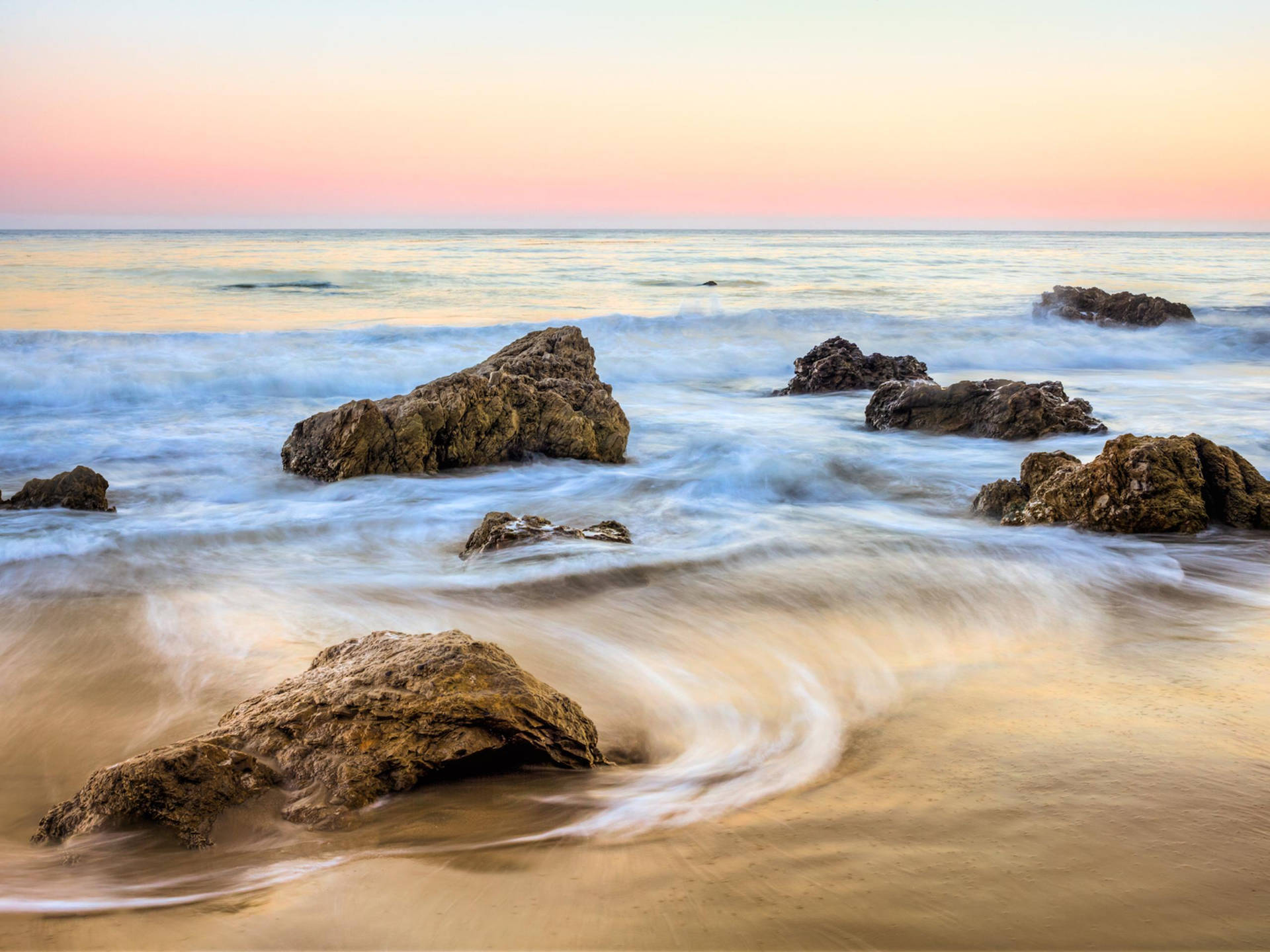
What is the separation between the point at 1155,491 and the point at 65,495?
7002 millimetres

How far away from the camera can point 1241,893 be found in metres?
2.03

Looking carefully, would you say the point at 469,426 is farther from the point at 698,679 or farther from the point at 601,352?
the point at 601,352

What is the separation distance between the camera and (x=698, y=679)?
380cm

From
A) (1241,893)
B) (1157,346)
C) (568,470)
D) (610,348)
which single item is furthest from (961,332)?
(1241,893)

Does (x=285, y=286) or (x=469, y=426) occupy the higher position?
(x=285, y=286)

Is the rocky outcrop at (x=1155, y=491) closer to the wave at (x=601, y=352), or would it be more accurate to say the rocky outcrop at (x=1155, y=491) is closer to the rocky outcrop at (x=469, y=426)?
the rocky outcrop at (x=469, y=426)

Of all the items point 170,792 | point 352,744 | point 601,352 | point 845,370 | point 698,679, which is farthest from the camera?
point 601,352

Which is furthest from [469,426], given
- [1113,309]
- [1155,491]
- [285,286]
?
[285,286]

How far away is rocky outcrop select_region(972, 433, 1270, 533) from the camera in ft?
18.5

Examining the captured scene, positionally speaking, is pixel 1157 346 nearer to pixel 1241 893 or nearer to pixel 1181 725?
pixel 1181 725

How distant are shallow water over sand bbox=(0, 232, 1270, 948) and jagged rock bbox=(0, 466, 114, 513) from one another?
16cm

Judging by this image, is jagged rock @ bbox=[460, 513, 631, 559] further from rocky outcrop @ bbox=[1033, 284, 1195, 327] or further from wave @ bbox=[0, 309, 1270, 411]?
rocky outcrop @ bbox=[1033, 284, 1195, 327]

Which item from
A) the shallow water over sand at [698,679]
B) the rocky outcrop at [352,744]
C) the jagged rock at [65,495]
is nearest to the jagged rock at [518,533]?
the shallow water over sand at [698,679]

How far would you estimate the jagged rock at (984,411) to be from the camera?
8.79m
